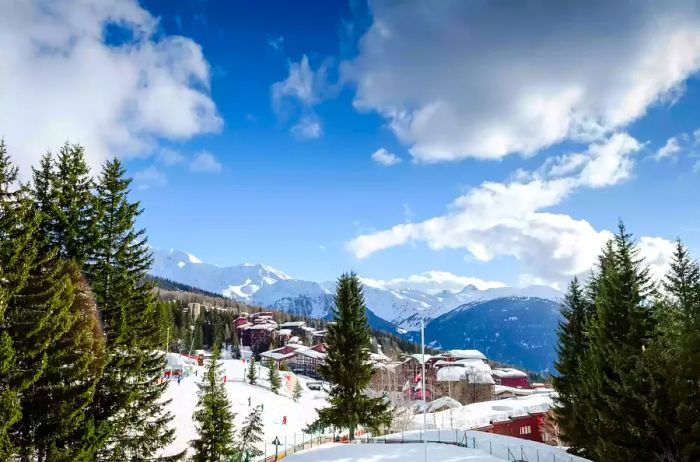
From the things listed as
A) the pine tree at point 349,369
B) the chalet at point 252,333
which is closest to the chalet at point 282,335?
the chalet at point 252,333

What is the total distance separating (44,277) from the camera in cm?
1950

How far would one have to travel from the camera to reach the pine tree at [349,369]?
34.2 meters

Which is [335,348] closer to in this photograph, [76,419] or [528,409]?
[76,419]

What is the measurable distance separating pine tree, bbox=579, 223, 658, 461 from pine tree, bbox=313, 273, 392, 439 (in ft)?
46.4

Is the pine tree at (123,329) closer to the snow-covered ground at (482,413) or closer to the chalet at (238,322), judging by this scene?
the snow-covered ground at (482,413)

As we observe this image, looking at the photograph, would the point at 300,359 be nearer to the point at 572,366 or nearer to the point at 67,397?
the point at 572,366

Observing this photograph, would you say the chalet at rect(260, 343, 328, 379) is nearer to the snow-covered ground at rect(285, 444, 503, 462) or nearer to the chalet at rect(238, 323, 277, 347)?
the chalet at rect(238, 323, 277, 347)

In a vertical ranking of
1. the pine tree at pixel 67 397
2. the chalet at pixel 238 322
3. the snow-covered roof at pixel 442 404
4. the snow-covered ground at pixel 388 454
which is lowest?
the snow-covered ground at pixel 388 454

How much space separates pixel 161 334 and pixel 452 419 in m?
52.0

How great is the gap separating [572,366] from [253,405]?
48.8m

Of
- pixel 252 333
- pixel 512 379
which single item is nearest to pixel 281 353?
pixel 252 333

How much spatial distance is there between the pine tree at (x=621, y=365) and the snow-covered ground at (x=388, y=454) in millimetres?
6041

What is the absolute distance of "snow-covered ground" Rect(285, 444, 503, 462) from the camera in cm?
2677

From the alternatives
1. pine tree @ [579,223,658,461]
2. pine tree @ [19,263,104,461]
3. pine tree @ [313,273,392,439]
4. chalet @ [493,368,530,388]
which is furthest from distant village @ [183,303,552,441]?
pine tree @ [19,263,104,461]
